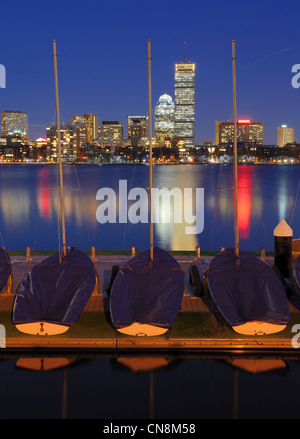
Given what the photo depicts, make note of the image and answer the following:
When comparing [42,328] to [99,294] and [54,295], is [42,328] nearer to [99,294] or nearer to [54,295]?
[54,295]

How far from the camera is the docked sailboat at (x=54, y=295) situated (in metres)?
8.95

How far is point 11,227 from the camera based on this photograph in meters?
32.5

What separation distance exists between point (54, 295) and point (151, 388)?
2.90 meters

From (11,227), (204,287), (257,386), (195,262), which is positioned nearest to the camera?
(257,386)

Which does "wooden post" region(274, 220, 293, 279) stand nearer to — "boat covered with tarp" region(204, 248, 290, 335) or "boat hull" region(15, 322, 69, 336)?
"boat covered with tarp" region(204, 248, 290, 335)

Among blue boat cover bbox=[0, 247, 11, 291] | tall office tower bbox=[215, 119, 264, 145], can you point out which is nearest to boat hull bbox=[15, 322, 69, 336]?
blue boat cover bbox=[0, 247, 11, 291]

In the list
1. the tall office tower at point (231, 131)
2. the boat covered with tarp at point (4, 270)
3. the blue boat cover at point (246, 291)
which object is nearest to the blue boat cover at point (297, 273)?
the blue boat cover at point (246, 291)

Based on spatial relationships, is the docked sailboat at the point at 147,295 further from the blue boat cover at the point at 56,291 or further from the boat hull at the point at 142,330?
the blue boat cover at the point at 56,291

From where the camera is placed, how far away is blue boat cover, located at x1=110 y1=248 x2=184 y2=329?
9.06 meters

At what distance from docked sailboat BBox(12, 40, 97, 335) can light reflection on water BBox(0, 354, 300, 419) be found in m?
0.73

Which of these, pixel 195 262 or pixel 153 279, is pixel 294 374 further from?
pixel 195 262

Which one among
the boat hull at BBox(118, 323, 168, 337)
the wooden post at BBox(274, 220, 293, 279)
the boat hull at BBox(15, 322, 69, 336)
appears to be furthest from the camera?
the wooden post at BBox(274, 220, 293, 279)
